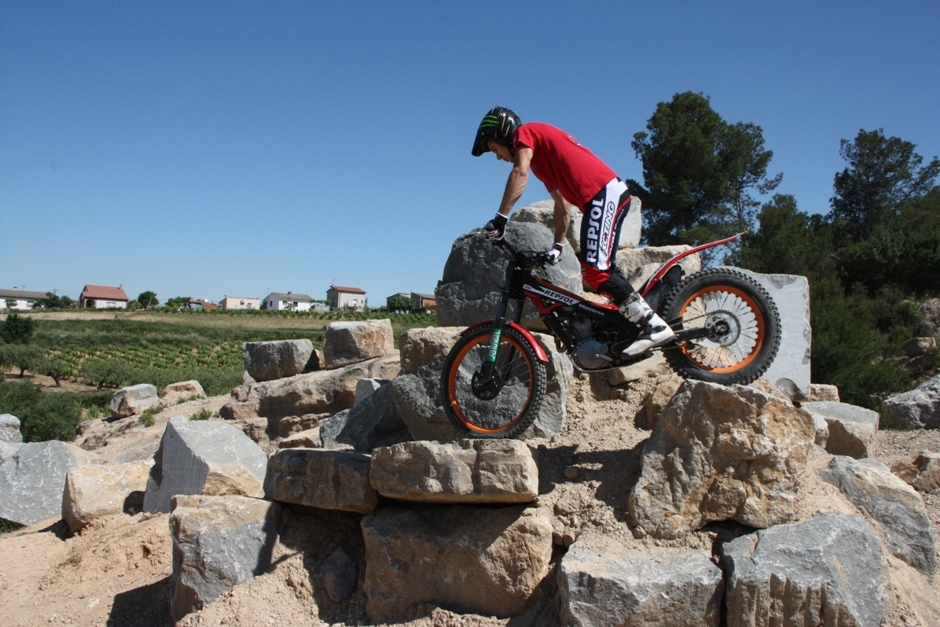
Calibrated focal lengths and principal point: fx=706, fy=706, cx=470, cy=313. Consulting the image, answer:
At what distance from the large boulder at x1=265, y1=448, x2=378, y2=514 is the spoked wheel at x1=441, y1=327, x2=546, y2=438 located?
0.88 m

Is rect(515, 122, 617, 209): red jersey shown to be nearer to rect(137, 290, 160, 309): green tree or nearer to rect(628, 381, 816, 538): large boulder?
rect(628, 381, 816, 538): large boulder

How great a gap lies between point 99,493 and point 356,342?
12.9 ft

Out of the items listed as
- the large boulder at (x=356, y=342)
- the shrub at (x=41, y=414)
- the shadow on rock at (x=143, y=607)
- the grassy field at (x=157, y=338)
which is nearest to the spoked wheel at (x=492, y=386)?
the shadow on rock at (x=143, y=607)

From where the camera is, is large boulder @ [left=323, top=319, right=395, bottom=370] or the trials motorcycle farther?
large boulder @ [left=323, top=319, right=395, bottom=370]

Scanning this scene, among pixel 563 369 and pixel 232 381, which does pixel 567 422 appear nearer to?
pixel 563 369

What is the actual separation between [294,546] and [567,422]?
2328 mm

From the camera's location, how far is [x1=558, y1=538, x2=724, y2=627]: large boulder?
3760mm

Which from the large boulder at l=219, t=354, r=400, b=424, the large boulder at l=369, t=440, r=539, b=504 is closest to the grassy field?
the large boulder at l=219, t=354, r=400, b=424

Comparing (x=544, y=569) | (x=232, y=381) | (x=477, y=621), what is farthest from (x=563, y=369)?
(x=232, y=381)

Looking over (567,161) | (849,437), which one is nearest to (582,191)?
(567,161)

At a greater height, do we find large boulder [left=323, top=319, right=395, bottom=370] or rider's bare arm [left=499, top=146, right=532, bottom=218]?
rider's bare arm [left=499, top=146, right=532, bottom=218]

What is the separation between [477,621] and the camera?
4.35 meters

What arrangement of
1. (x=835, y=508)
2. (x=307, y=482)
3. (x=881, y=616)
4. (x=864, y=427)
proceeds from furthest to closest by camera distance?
(x=864, y=427) → (x=307, y=482) → (x=835, y=508) → (x=881, y=616)

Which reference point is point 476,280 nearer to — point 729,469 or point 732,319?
point 732,319
